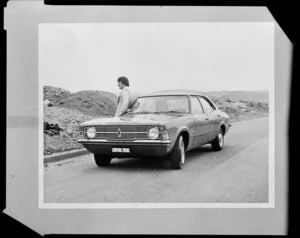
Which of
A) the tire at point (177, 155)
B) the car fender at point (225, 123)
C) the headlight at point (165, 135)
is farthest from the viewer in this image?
the car fender at point (225, 123)

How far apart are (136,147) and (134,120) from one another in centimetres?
30

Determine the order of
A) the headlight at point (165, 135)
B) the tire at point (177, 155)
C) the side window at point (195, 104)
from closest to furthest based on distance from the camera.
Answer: the headlight at point (165, 135) < the tire at point (177, 155) < the side window at point (195, 104)

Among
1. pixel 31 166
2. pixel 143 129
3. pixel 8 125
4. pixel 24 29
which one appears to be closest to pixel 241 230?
pixel 143 129

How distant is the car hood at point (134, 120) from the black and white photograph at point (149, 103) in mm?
11

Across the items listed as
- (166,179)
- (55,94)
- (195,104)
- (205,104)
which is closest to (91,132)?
(55,94)

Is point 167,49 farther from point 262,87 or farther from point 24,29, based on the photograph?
point 24,29

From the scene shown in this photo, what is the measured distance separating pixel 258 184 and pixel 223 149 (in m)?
0.54

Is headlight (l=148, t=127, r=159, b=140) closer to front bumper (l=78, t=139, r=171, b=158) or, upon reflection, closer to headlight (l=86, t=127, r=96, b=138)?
front bumper (l=78, t=139, r=171, b=158)

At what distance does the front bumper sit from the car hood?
0.63ft

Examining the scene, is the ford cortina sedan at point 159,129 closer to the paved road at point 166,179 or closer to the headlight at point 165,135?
the headlight at point 165,135

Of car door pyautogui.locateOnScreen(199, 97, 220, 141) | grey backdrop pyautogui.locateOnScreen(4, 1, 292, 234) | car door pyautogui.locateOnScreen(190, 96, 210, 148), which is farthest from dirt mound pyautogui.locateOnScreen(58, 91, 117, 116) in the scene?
car door pyautogui.locateOnScreen(199, 97, 220, 141)

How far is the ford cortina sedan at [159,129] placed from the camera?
17.6 ft

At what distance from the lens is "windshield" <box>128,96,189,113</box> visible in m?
5.57

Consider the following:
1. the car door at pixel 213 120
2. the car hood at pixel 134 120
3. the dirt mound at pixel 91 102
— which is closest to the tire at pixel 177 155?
the car hood at pixel 134 120
